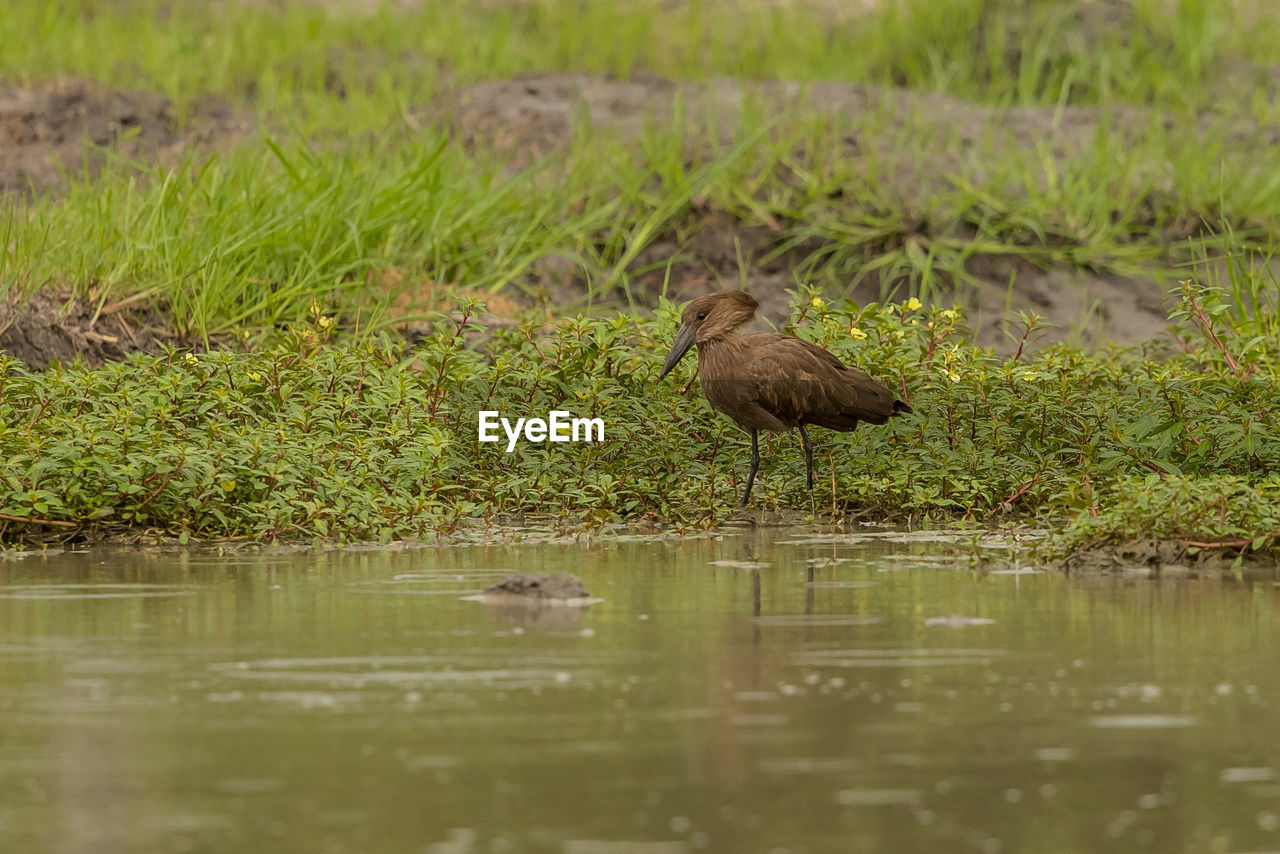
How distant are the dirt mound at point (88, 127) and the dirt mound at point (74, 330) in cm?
329

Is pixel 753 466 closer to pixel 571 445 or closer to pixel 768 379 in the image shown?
pixel 768 379

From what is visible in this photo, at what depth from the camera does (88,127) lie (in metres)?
14.1

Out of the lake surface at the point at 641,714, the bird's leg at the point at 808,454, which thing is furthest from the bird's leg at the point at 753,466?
the lake surface at the point at 641,714

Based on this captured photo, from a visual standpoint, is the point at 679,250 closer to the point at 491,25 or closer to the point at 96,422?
the point at 96,422

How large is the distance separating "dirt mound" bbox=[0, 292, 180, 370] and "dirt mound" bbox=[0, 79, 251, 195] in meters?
3.29

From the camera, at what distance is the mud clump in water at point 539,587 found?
20.7 ft

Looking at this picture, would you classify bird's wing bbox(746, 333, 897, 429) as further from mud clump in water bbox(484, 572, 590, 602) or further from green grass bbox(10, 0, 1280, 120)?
green grass bbox(10, 0, 1280, 120)

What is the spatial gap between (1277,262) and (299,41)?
778 centimetres

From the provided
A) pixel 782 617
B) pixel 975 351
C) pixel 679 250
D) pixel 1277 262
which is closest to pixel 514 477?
pixel 975 351

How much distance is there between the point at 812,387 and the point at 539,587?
2707 mm

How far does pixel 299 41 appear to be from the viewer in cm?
1619

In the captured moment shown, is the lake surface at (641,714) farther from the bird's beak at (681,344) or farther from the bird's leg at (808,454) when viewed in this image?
the bird's beak at (681,344)

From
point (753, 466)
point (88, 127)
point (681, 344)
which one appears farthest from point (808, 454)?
point (88, 127)

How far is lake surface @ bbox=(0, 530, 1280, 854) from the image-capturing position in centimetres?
367
